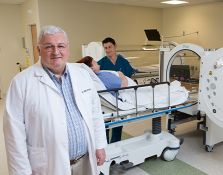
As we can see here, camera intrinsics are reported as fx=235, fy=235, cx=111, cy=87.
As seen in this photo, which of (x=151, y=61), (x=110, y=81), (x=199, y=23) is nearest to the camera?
(x=110, y=81)

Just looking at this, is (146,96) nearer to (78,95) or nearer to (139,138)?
(139,138)

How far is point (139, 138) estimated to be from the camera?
2.66 m

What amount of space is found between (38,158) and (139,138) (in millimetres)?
1573

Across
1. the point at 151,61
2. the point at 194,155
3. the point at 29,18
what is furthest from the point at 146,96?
the point at 151,61

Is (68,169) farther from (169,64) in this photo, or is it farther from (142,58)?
(142,58)

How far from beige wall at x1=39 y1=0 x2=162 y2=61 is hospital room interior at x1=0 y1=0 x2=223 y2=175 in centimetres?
2

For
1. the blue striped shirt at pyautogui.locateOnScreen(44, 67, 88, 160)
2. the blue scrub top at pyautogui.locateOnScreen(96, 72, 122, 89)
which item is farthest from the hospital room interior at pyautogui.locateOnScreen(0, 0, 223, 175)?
the blue striped shirt at pyautogui.locateOnScreen(44, 67, 88, 160)

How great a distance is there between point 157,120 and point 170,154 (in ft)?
1.31

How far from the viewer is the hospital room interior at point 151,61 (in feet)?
7.98

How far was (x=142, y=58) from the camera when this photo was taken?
714cm

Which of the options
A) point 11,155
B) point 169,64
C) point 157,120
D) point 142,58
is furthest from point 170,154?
point 142,58

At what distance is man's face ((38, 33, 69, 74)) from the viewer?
125 cm

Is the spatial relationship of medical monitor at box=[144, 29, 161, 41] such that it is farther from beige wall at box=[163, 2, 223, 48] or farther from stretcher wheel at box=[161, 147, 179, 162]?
stretcher wheel at box=[161, 147, 179, 162]

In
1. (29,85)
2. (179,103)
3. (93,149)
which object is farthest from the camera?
(179,103)
